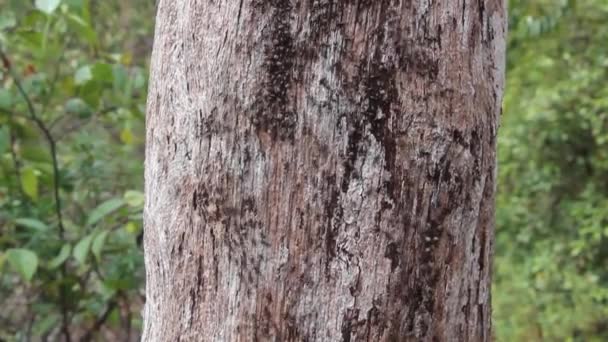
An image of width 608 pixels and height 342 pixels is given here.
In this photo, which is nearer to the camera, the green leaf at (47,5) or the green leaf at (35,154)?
the green leaf at (47,5)

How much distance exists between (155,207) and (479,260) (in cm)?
40

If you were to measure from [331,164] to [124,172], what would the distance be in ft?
6.69

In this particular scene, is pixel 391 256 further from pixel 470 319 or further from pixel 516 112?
pixel 516 112

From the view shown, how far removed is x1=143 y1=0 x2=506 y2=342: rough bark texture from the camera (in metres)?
0.95

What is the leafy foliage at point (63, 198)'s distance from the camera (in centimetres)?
209

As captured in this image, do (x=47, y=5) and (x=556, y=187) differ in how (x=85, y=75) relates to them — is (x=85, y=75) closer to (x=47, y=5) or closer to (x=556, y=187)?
(x=47, y=5)

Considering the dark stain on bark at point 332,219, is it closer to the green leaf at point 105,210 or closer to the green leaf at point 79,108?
the green leaf at point 105,210

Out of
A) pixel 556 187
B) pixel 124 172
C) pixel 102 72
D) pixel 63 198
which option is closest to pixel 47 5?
pixel 102 72

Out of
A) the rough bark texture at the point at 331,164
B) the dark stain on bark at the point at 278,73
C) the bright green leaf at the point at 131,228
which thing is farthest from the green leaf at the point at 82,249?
the dark stain on bark at the point at 278,73

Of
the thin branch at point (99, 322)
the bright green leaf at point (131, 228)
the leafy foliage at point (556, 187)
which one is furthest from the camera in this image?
the leafy foliage at point (556, 187)

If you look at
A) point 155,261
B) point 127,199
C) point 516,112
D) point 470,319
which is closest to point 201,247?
point 155,261

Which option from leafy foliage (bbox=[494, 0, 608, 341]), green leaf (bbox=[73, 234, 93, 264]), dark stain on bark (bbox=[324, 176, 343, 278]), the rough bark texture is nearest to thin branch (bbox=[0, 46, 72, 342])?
green leaf (bbox=[73, 234, 93, 264])

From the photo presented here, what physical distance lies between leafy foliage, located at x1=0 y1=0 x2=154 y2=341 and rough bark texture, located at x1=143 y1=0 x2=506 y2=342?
106cm

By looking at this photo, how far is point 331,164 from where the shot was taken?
0.95 metres
